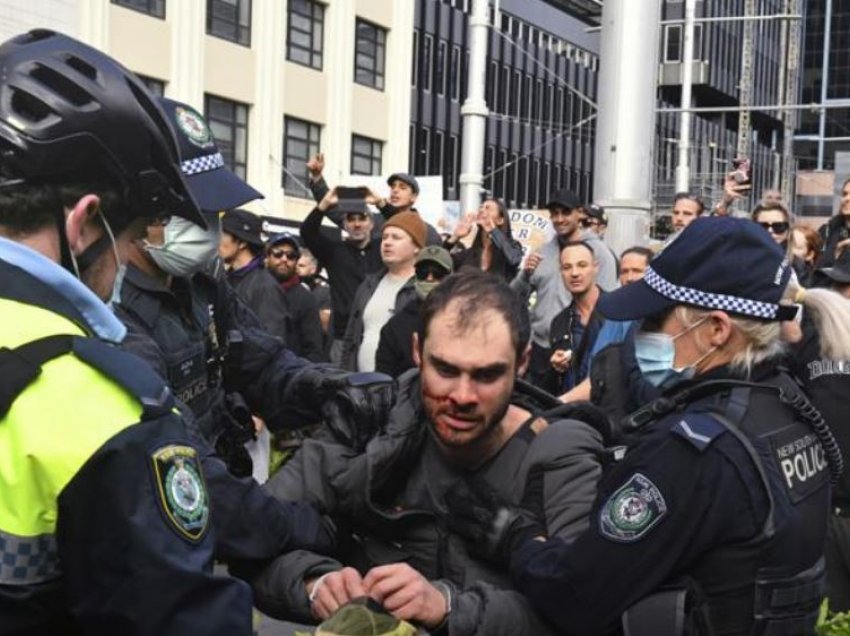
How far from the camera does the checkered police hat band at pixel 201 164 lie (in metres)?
3.51

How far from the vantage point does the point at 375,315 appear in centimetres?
810

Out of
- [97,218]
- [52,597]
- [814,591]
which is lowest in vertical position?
[814,591]

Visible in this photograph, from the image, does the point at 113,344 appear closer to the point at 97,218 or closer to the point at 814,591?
the point at 97,218

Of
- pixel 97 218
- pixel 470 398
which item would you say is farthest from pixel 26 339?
pixel 470 398

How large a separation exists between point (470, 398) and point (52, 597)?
5.01ft

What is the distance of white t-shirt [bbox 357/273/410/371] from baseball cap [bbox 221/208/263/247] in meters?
1.02

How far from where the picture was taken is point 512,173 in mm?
54938

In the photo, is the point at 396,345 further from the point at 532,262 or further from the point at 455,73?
the point at 455,73

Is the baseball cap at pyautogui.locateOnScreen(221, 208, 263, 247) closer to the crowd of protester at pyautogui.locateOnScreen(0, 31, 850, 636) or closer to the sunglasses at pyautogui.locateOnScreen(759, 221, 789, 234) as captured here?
the sunglasses at pyautogui.locateOnScreen(759, 221, 789, 234)

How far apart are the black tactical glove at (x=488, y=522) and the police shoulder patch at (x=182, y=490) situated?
1.29 metres

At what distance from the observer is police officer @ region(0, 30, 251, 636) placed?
1.63m

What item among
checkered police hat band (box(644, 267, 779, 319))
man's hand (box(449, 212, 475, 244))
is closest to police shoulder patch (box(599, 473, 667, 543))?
checkered police hat band (box(644, 267, 779, 319))

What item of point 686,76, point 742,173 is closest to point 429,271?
point 742,173

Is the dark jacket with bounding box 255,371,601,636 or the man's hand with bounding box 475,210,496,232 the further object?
the man's hand with bounding box 475,210,496,232
